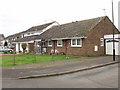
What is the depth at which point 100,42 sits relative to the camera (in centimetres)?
2119

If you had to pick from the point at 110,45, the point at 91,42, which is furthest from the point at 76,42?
the point at 110,45

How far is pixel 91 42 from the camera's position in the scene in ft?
65.5

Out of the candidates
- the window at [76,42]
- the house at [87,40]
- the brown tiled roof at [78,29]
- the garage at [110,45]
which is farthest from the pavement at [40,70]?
the garage at [110,45]

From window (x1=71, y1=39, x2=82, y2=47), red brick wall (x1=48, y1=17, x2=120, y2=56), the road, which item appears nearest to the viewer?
the road

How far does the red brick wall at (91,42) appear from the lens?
64.2 feet

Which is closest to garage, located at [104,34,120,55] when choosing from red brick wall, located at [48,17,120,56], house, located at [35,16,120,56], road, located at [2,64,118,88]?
house, located at [35,16,120,56]

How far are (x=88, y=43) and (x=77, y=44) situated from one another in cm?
178

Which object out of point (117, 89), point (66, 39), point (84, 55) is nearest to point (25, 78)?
point (117, 89)

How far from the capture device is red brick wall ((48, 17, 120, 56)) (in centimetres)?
1958

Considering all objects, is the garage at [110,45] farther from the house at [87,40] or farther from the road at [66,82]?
the road at [66,82]

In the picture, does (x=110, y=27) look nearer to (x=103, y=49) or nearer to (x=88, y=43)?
(x=103, y=49)

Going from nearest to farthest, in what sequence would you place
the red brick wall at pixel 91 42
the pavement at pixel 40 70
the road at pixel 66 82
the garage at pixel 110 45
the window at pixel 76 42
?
the road at pixel 66 82 → the pavement at pixel 40 70 → the red brick wall at pixel 91 42 → the window at pixel 76 42 → the garage at pixel 110 45

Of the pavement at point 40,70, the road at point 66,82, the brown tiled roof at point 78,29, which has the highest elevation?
the brown tiled roof at point 78,29

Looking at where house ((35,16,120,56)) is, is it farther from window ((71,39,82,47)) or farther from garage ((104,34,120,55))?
garage ((104,34,120,55))
